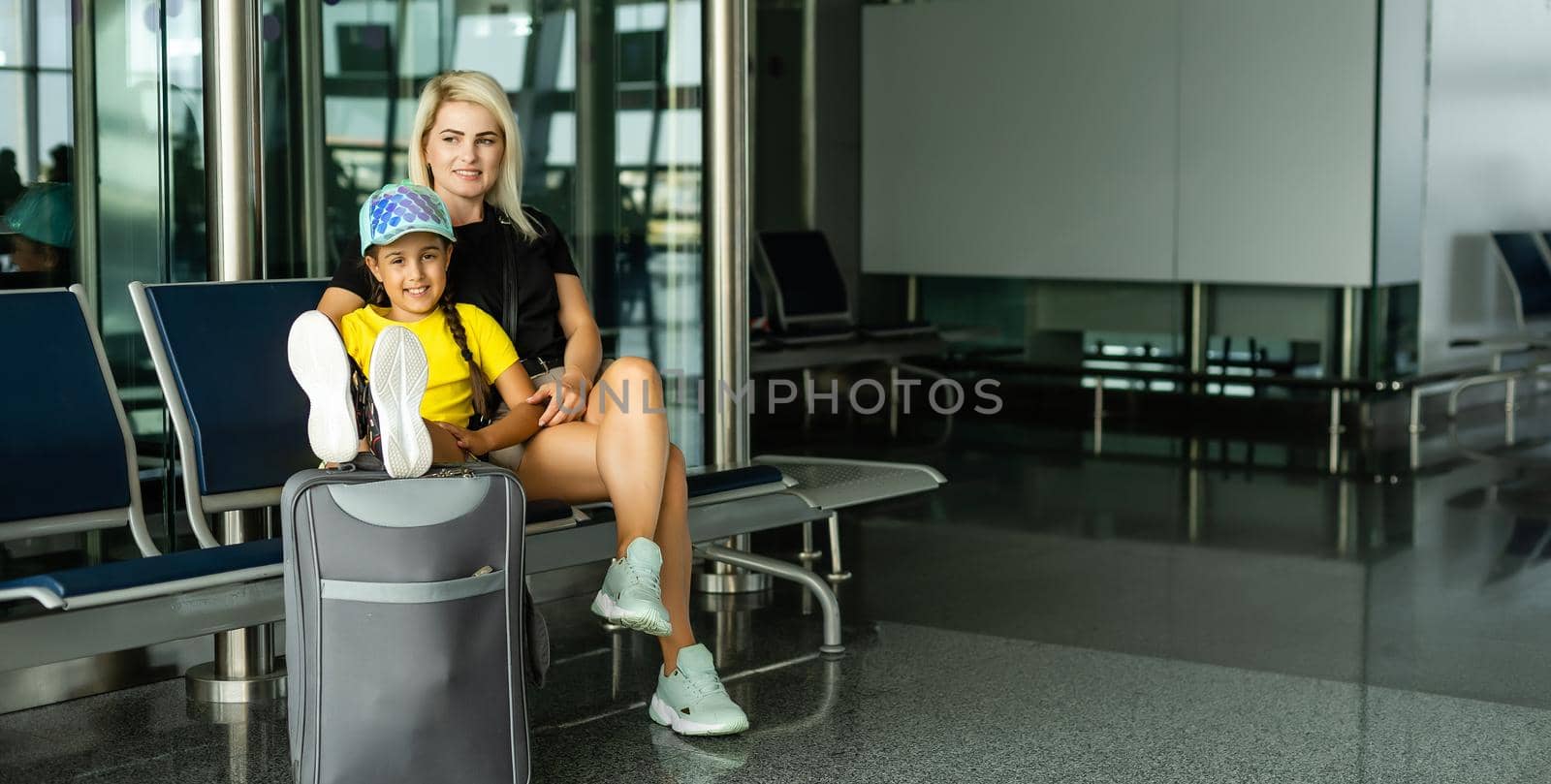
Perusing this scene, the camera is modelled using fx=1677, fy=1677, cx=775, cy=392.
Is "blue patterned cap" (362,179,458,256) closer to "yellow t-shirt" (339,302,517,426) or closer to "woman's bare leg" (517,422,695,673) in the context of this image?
"yellow t-shirt" (339,302,517,426)

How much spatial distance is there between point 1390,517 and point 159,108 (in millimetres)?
3962

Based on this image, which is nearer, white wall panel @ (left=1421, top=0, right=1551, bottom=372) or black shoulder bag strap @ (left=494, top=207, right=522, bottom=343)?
black shoulder bag strap @ (left=494, top=207, right=522, bottom=343)

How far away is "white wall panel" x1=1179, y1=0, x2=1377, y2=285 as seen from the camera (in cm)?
776

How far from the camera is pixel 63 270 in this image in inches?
133

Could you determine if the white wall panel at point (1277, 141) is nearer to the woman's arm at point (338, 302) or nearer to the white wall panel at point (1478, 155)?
the white wall panel at point (1478, 155)

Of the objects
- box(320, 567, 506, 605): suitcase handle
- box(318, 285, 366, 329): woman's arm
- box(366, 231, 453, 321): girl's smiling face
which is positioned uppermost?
box(366, 231, 453, 321): girl's smiling face

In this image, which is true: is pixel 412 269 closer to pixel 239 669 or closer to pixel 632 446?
pixel 632 446

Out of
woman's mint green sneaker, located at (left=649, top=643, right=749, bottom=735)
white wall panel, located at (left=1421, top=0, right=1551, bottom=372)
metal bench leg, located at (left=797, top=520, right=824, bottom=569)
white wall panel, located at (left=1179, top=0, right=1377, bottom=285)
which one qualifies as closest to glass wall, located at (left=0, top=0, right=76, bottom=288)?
woman's mint green sneaker, located at (left=649, top=643, right=749, bottom=735)

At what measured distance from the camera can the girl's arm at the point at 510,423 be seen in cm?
296

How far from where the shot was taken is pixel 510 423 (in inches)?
119

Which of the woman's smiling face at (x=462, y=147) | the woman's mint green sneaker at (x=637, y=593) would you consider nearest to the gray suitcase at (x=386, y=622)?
the woman's mint green sneaker at (x=637, y=593)

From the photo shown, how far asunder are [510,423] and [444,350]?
6.9 inches

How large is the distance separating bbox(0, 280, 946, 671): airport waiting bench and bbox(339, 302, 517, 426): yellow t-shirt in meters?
0.24

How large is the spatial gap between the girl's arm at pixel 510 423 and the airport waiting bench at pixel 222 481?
13 cm
